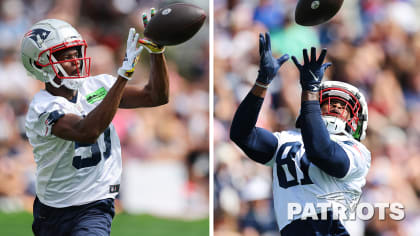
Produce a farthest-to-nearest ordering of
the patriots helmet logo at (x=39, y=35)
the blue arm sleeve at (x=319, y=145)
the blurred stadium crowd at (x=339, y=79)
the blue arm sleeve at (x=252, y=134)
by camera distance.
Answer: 1. the blurred stadium crowd at (x=339, y=79)
2. the patriots helmet logo at (x=39, y=35)
3. the blue arm sleeve at (x=252, y=134)
4. the blue arm sleeve at (x=319, y=145)

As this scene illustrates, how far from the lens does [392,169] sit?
6574mm

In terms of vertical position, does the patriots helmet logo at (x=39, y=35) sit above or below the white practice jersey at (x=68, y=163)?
above

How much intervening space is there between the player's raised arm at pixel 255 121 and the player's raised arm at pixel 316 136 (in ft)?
0.77

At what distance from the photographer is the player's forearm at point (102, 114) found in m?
3.38

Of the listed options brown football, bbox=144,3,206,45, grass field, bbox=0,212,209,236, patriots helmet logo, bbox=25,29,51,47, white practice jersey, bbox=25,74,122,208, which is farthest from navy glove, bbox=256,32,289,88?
grass field, bbox=0,212,209,236

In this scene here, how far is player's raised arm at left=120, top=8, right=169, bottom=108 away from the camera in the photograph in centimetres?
394

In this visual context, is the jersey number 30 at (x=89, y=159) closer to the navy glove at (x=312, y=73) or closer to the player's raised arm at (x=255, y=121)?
the player's raised arm at (x=255, y=121)

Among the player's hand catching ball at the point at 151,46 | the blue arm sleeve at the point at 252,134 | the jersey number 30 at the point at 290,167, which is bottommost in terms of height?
the jersey number 30 at the point at 290,167

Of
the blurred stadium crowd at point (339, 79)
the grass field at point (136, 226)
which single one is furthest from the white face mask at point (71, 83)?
the grass field at point (136, 226)

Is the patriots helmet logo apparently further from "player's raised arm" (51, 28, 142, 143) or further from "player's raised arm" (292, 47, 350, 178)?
"player's raised arm" (292, 47, 350, 178)

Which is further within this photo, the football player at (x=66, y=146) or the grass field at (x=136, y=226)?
the grass field at (x=136, y=226)

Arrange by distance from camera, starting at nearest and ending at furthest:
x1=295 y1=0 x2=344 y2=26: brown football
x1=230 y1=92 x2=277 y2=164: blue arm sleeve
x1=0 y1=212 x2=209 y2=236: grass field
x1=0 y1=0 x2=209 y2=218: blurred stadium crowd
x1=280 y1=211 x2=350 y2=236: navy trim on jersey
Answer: x1=280 y1=211 x2=350 y2=236: navy trim on jersey
x1=230 y1=92 x2=277 y2=164: blue arm sleeve
x1=295 y1=0 x2=344 y2=26: brown football
x1=0 y1=212 x2=209 y2=236: grass field
x1=0 y1=0 x2=209 y2=218: blurred stadium crowd

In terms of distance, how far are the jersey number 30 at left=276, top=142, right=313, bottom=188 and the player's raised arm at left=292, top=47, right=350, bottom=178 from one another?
14 centimetres

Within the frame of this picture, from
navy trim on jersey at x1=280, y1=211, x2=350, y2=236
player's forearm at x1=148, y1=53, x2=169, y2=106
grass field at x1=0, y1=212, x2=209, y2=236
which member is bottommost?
navy trim on jersey at x1=280, y1=211, x2=350, y2=236
